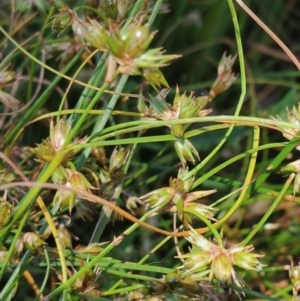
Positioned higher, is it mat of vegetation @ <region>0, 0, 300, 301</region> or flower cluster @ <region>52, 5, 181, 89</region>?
flower cluster @ <region>52, 5, 181, 89</region>

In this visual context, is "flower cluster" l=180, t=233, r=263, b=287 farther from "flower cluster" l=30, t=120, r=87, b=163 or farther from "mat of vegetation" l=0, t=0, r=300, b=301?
"flower cluster" l=30, t=120, r=87, b=163

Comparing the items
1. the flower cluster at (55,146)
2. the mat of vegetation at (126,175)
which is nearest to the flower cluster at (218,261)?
the mat of vegetation at (126,175)

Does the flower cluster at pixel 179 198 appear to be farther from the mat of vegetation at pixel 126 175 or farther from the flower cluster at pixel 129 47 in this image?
the flower cluster at pixel 129 47

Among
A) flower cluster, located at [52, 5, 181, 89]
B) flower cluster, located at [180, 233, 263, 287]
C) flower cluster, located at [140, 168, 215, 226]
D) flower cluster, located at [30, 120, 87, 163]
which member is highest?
flower cluster, located at [52, 5, 181, 89]

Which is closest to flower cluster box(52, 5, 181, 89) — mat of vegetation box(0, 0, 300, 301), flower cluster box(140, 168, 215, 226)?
mat of vegetation box(0, 0, 300, 301)

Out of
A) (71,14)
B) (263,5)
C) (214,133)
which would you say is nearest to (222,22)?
(263,5)

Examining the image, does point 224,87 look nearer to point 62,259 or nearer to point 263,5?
point 62,259

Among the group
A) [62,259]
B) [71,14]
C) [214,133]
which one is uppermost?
[71,14]

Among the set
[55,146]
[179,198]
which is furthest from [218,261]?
[55,146]
